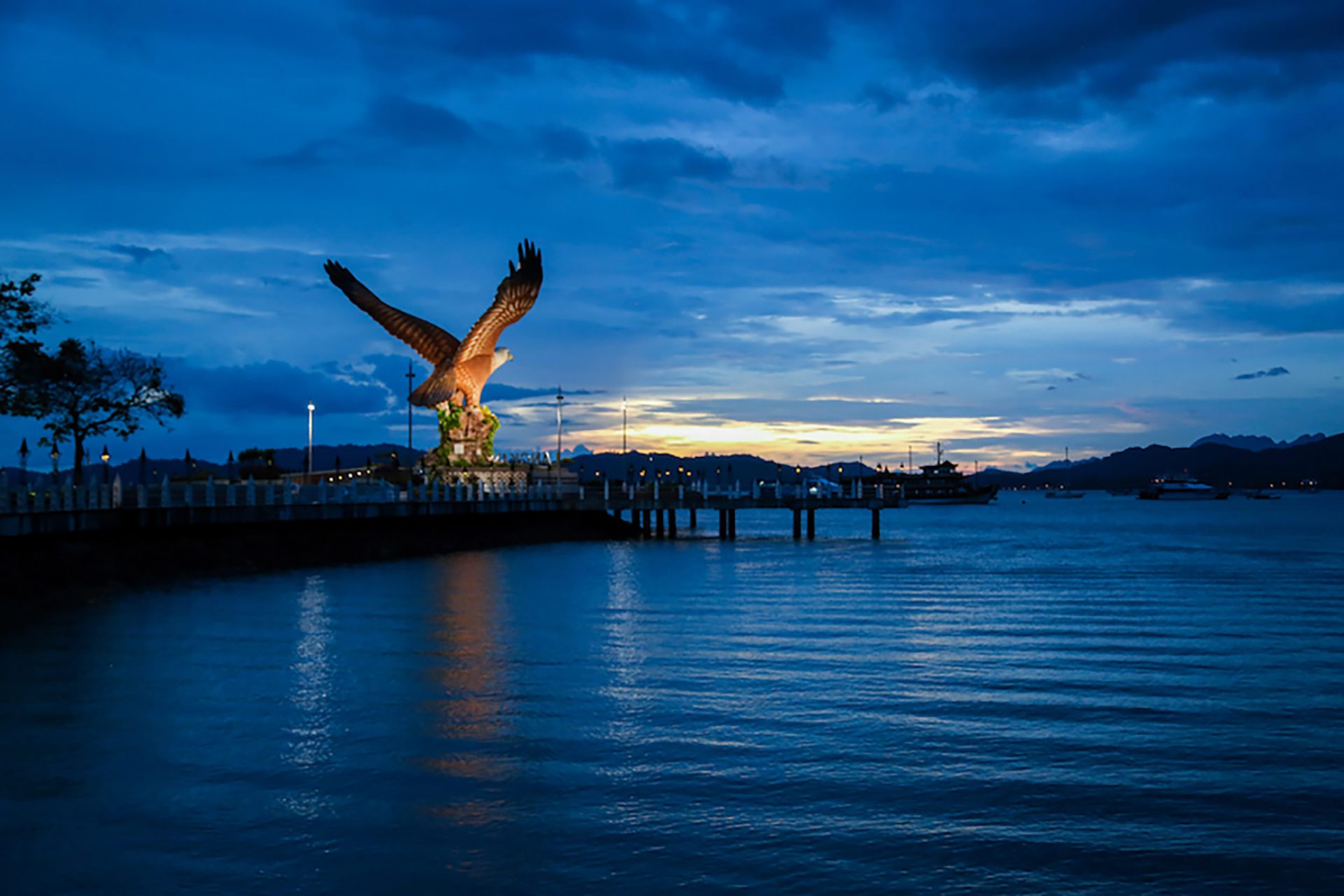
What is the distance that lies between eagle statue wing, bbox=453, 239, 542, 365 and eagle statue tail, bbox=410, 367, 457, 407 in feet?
3.15

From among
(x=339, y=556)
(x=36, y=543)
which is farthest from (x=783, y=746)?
(x=339, y=556)

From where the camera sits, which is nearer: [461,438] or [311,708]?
[311,708]

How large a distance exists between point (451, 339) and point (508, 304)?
8.20m

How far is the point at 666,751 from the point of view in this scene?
13.3m

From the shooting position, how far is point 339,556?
46.9 meters

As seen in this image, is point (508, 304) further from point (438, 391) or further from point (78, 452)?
point (78, 452)

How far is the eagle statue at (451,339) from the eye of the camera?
2832 inches

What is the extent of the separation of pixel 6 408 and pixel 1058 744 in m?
35.3

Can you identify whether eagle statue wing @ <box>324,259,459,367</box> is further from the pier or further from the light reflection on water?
the light reflection on water

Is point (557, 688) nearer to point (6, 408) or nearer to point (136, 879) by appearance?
point (136, 879)

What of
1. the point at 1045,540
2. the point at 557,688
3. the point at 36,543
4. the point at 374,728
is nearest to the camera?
the point at 374,728

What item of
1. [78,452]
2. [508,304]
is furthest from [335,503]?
[508,304]

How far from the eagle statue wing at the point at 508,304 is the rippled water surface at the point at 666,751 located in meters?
42.9

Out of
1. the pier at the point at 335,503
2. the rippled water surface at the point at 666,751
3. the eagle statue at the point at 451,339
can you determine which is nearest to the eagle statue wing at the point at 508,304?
the eagle statue at the point at 451,339
